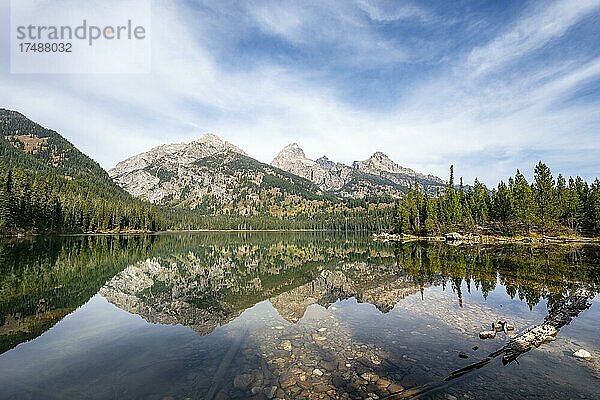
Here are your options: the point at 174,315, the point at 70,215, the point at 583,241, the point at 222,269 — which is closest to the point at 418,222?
the point at 583,241

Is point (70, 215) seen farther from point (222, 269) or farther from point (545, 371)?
point (545, 371)

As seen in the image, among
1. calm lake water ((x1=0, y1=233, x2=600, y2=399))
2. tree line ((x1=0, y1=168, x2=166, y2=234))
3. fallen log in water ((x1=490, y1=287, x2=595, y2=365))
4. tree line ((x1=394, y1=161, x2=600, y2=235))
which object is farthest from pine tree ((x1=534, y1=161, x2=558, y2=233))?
tree line ((x1=0, y1=168, x2=166, y2=234))

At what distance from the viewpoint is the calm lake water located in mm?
12609

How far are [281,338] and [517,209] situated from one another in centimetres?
11636

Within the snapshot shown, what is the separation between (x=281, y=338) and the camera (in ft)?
62.8

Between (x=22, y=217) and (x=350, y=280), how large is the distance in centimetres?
11488

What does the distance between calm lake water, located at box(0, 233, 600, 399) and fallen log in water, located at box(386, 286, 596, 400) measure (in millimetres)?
286

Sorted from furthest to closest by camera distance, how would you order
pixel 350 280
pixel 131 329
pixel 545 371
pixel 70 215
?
pixel 70 215 < pixel 350 280 < pixel 131 329 < pixel 545 371

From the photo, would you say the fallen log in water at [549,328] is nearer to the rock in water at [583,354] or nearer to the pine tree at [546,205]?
the rock in water at [583,354]

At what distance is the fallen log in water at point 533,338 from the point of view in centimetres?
1227

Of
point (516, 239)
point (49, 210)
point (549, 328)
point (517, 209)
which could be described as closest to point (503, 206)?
point (517, 209)

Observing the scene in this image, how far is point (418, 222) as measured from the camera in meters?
142

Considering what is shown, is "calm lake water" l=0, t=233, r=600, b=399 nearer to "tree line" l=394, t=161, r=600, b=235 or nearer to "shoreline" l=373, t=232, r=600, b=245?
"shoreline" l=373, t=232, r=600, b=245

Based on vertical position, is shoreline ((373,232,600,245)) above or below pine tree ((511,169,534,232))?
below
